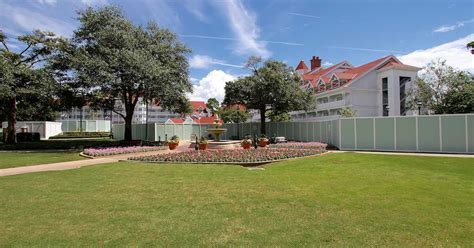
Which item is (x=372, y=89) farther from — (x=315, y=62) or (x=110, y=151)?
(x=110, y=151)

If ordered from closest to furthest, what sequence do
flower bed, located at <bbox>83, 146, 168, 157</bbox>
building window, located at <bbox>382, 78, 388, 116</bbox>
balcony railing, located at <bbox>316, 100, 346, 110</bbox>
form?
flower bed, located at <bbox>83, 146, 168, 157</bbox> < building window, located at <bbox>382, 78, 388, 116</bbox> < balcony railing, located at <bbox>316, 100, 346, 110</bbox>

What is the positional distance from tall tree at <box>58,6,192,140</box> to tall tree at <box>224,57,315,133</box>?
23.9 ft

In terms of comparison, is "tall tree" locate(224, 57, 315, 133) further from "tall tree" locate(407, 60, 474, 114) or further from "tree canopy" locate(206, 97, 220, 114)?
"tree canopy" locate(206, 97, 220, 114)

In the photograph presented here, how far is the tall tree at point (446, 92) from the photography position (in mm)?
34466

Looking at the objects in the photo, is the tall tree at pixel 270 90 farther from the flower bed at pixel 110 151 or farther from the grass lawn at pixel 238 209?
the grass lawn at pixel 238 209

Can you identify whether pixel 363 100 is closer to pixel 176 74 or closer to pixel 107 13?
pixel 176 74

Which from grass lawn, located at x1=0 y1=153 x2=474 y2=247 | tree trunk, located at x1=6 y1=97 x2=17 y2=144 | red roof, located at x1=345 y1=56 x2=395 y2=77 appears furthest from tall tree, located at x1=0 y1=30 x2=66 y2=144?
red roof, located at x1=345 y1=56 x2=395 y2=77

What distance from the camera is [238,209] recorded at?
6.80 meters

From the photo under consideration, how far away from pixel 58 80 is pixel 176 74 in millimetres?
8839

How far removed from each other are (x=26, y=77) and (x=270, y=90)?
2055 cm

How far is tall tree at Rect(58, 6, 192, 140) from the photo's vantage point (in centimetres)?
2289

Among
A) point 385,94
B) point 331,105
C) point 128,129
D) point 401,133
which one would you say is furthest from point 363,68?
point 128,129

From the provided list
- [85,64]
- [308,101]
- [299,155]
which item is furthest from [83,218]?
[308,101]

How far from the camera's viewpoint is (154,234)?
5.29 meters
